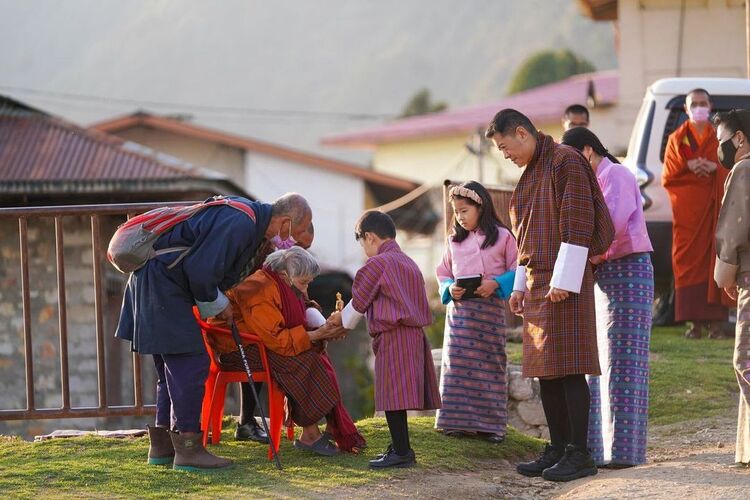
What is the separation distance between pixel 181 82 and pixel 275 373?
388ft

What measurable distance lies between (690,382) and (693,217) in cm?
178

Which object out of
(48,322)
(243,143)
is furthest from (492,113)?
(48,322)

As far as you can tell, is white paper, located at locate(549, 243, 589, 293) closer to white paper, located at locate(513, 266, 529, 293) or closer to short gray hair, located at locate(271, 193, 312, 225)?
white paper, located at locate(513, 266, 529, 293)

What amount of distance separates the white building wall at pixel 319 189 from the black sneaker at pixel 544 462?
2112 cm

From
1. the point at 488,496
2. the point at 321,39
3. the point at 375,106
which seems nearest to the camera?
the point at 488,496

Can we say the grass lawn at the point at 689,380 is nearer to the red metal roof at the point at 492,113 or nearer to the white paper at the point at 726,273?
the white paper at the point at 726,273

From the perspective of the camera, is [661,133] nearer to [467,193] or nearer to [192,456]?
[467,193]

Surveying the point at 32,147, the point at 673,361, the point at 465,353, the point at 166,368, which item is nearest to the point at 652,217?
the point at 673,361

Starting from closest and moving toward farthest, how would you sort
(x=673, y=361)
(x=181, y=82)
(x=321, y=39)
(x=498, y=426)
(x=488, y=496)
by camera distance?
(x=488, y=496) → (x=498, y=426) → (x=673, y=361) → (x=181, y=82) → (x=321, y=39)

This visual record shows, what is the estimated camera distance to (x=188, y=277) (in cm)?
593

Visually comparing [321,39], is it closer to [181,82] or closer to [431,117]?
[181,82]

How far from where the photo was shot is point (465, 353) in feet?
23.0

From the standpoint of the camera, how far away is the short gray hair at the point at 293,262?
252 inches

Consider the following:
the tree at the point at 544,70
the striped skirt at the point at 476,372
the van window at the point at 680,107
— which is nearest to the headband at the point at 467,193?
the striped skirt at the point at 476,372
